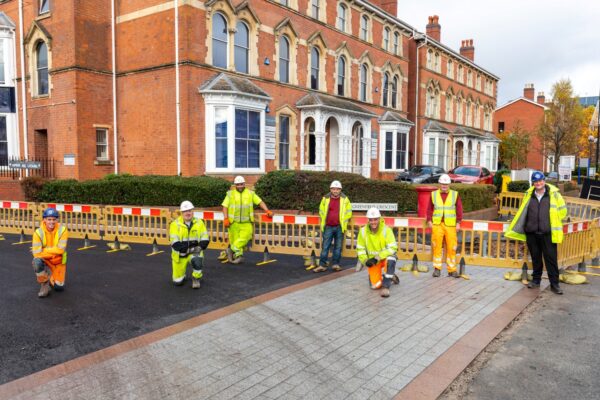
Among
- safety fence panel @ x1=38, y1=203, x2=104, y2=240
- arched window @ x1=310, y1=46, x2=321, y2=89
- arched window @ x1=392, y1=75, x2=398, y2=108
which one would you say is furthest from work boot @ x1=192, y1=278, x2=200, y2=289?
arched window @ x1=392, y1=75, x2=398, y2=108

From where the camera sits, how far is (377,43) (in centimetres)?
2803

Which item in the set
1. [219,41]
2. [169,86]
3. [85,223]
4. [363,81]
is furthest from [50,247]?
[363,81]

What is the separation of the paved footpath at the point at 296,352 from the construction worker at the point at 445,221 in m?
1.13

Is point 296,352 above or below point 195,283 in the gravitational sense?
below

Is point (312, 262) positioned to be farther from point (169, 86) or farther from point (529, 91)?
point (529, 91)

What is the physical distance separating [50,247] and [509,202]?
16335mm

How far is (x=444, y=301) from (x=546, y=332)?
A: 144 centimetres

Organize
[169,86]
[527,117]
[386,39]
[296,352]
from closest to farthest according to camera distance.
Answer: [296,352] < [169,86] < [386,39] < [527,117]

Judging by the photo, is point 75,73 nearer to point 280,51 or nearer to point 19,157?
point 19,157

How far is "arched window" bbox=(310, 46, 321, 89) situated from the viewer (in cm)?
2269

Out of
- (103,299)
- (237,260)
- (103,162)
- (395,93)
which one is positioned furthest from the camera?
(395,93)

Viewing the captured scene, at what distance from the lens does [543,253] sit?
740 centimetres

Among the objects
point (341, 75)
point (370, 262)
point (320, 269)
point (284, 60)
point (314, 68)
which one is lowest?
point (320, 269)

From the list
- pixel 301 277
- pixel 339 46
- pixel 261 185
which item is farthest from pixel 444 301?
pixel 339 46
